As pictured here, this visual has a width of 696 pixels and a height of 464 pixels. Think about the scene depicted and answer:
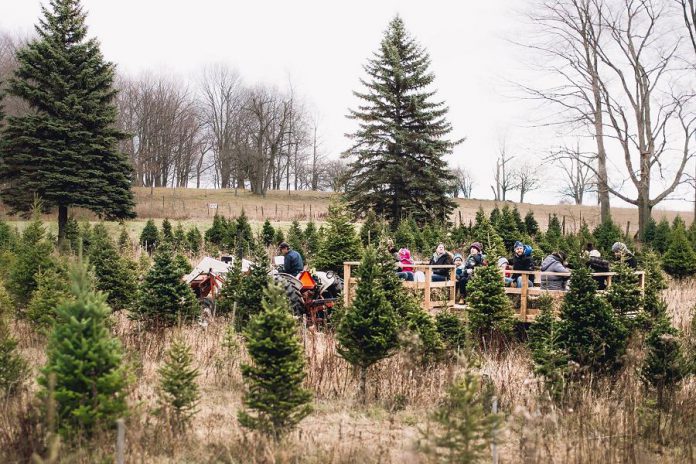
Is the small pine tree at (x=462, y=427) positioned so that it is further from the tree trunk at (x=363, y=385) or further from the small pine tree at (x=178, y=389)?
the small pine tree at (x=178, y=389)

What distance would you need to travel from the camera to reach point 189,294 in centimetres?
973

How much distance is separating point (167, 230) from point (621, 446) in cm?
2313

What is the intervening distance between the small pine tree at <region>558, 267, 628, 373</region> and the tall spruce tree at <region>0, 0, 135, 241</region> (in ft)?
70.0

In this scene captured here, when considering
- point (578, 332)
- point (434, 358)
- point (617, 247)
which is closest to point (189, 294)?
point (434, 358)

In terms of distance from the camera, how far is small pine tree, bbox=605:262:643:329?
8484mm

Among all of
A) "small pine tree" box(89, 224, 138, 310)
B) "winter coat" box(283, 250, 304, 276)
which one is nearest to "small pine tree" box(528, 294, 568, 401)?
A: "winter coat" box(283, 250, 304, 276)

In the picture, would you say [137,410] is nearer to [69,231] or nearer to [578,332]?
[578,332]

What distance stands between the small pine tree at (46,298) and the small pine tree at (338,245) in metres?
6.36

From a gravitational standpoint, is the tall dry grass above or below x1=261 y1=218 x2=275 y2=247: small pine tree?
below

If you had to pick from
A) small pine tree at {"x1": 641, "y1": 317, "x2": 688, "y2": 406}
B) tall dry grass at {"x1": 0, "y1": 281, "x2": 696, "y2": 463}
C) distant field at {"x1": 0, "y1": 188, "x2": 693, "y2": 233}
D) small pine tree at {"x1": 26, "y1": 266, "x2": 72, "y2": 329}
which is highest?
distant field at {"x1": 0, "y1": 188, "x2": 693, "y2": 233}

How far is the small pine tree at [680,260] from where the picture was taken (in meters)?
18.0

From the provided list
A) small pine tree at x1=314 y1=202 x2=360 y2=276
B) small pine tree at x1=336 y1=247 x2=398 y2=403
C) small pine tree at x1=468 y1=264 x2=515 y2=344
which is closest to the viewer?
small pine tree at x1=336 y1=247 x2=398 y2=403

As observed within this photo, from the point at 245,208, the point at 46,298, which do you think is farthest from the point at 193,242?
the point at 245,208

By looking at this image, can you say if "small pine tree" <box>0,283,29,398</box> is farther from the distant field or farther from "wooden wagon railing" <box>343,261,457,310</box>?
the distant field
